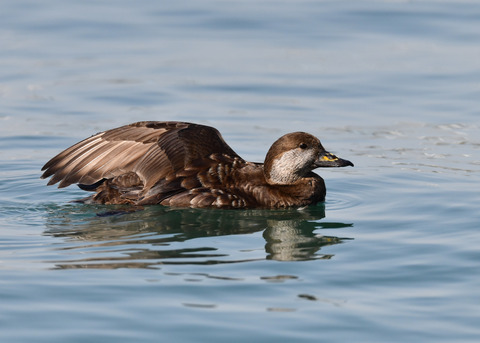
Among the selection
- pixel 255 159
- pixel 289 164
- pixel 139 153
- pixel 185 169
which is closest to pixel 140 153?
pixel 139 153

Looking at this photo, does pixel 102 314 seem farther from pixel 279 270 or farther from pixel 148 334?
pixel 279 270

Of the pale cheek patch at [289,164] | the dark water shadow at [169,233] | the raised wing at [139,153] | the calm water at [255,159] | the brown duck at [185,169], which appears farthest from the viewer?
the pale cheek patch at [289,164]

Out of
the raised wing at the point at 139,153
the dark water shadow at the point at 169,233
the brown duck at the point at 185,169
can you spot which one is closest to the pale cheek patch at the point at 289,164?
the brown duck at the point at 185,169

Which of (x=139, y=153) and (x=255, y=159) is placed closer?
(x=139, y=153)

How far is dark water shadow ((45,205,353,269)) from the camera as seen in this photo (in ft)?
25.3

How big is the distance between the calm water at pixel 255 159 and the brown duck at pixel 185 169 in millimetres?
217

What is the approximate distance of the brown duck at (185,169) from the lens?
31.9 ft

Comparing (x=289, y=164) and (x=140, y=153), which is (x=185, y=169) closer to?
(x=140, y=153)

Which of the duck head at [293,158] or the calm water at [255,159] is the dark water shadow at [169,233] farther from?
the duck head at [293,158]

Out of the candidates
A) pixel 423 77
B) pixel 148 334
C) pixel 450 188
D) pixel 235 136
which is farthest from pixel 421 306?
pixel 423 77

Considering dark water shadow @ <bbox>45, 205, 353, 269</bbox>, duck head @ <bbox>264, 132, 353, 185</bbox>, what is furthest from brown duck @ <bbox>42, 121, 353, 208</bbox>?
dark water shadow @ <bbox>45, 205, 353, 269</bbox>

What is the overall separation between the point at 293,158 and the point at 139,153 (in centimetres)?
158

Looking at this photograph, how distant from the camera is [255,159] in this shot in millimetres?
12227

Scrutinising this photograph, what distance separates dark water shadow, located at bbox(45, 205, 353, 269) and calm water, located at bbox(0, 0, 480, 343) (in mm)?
33
